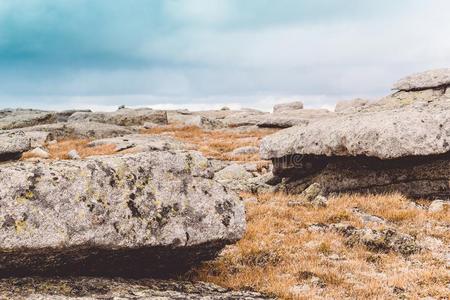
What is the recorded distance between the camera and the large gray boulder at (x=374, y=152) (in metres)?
17.4

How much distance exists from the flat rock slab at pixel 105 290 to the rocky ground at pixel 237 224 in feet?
0.11

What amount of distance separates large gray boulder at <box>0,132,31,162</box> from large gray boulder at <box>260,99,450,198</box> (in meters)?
14.7

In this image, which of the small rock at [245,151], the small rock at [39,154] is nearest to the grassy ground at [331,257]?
the small rock at [245,151]

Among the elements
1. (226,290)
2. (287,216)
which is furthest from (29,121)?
(226,290)

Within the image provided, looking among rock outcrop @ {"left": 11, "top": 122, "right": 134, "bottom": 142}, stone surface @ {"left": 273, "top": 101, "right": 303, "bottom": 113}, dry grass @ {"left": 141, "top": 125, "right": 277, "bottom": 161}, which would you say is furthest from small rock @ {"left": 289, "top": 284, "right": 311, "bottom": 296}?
stone surface @ {"left": 273, "top": 101, "right": 303, "bottom": 113}

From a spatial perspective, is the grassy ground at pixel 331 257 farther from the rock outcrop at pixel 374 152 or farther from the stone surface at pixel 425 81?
the stone surface at pixel 425 81

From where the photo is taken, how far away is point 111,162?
9523mm

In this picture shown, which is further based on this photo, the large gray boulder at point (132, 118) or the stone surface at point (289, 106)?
the stone surface at point (289, 106)

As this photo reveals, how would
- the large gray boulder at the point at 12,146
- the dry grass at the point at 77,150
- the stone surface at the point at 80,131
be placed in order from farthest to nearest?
the stone surface at the point at 80,131 → the dry grass at the point at 77,150 → the large gray boulder at the point at 12,146

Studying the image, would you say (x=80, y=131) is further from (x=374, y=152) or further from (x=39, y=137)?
(x=374, y=152)

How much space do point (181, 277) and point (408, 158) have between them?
38.2ft

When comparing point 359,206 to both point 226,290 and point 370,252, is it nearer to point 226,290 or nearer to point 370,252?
point 370,252

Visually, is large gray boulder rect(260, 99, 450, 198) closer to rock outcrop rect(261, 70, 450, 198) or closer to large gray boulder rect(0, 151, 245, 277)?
rock outcrop rect(261, 70, 450, 198)

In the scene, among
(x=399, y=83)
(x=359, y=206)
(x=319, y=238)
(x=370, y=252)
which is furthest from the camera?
(x=399, y=83)
